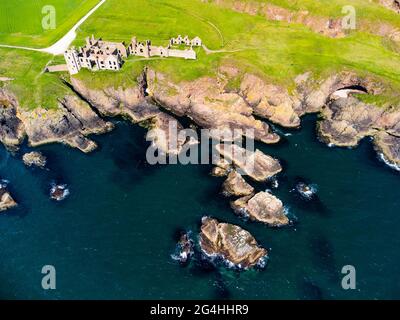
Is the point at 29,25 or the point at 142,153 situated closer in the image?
the point at 142,153

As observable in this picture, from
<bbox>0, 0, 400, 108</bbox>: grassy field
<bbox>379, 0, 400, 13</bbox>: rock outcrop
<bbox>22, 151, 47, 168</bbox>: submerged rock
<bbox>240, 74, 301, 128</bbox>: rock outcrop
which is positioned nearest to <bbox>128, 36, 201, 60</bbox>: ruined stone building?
<bbox>0, 0, 400, 108</bbox>: grassy field

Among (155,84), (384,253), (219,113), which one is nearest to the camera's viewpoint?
(384,253)

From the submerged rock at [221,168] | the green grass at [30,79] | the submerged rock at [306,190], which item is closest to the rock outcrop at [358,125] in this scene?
the submerged rock at [306,190]

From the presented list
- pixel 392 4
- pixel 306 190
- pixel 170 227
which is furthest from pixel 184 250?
pixel 392 4

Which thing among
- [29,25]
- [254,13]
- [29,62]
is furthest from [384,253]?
[29,25]

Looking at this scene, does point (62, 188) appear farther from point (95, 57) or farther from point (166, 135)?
point (95, 57)

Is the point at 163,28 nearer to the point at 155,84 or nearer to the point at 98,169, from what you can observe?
the point at 155,84
